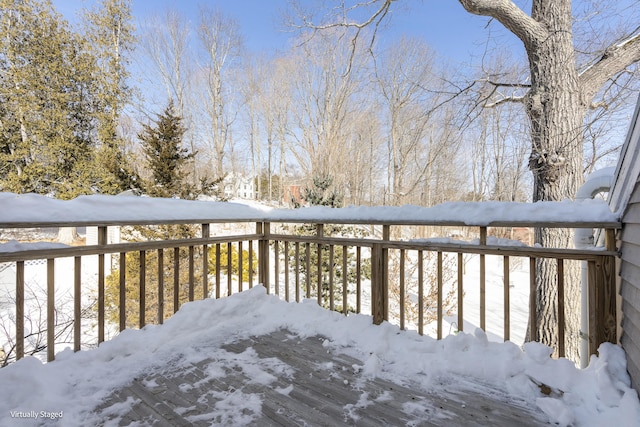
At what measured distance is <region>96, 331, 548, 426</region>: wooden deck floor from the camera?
133 cm

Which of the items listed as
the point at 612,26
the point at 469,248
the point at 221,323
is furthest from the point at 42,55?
the point at 612,26

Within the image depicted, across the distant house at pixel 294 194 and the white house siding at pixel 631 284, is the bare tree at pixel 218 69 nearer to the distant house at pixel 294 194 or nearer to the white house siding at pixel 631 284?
the distant house at pixel 294 194

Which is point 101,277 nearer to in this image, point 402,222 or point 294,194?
point 402,222

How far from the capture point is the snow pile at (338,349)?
4.51 feet

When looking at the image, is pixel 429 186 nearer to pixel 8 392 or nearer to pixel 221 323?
pixel 221 323

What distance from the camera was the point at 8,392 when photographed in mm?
1416

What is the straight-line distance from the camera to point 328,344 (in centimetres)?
213

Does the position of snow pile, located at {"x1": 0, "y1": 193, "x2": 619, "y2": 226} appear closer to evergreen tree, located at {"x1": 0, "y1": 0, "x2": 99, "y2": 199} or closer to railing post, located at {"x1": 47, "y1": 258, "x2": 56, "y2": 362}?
railing post, located at {"x1": 47, "y1": 258, "x2": 56, "y2": 362}

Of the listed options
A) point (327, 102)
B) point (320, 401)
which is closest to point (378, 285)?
point (320, 401)

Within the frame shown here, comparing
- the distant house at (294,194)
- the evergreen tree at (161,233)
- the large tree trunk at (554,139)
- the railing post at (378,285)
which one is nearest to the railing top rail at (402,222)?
the railing post at (378,285)

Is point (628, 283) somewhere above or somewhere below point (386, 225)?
below

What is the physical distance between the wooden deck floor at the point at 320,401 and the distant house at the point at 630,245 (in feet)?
2.13

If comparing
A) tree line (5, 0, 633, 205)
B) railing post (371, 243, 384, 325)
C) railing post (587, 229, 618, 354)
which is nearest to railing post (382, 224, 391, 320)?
railing post (371, 243, 384, 325)

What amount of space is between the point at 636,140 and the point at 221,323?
9.76 ft
